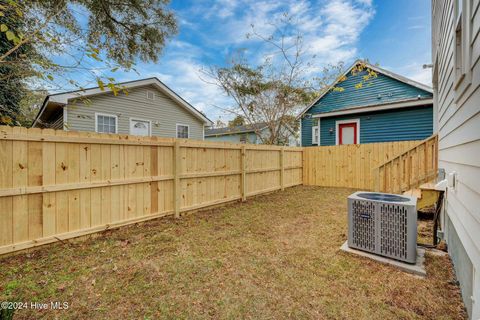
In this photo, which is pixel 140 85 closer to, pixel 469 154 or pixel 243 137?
pixel 469 154

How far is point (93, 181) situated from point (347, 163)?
832 centimetres

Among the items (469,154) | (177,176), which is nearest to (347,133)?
(177,176)

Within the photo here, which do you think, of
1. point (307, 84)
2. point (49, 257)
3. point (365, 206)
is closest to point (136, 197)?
point (49, 257)

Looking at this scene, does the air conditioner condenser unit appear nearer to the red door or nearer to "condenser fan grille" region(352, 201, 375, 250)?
"condenser fan grille" region(352, 201, 375, 250)

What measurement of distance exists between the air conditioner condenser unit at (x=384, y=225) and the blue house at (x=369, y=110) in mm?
6446

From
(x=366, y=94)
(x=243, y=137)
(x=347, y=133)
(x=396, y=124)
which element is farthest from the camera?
(x=243, y=137)

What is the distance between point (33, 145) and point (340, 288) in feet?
13.6

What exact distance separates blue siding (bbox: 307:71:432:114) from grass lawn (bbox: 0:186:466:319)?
8.63 metres

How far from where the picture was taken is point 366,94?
402 inches

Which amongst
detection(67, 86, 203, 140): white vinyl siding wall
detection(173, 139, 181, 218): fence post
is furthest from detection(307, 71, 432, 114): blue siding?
detection(173, 139, 181, 218): fence post

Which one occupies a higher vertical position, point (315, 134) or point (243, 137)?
point (243, 137)

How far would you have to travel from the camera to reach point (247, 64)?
12.7 meters

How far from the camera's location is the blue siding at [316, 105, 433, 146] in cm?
852

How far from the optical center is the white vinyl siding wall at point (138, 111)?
27.2ft
